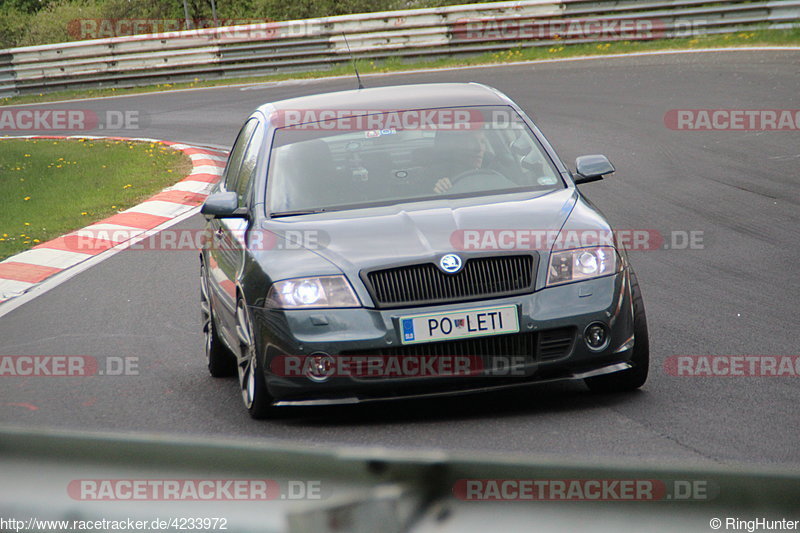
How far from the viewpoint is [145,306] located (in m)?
8.05

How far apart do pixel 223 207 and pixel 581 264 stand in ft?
6.01

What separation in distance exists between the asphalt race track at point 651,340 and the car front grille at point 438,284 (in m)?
0.56

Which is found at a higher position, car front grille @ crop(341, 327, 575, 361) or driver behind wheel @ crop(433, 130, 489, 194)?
driver behind wheel @ crop(433, 130, 489, 194)

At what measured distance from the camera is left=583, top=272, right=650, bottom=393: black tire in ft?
16.7

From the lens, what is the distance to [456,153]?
20.1 feet

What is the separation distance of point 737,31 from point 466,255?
63.4 ft

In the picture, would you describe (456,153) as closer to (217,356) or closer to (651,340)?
(651,340)

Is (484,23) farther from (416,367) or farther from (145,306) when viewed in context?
(416,367)

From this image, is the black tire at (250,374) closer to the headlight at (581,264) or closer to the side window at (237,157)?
the headlight at (581,264)

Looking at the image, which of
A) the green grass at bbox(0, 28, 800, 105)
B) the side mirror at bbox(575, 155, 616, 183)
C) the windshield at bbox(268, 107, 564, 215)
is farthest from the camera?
the green grass at bbox(0, 28, 800, 105)

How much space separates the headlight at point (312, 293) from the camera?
482cm

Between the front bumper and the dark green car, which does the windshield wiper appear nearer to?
the dark green car

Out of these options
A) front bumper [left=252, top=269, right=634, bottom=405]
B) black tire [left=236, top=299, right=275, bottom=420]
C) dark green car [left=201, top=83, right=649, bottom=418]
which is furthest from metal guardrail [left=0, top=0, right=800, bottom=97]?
black tire [left=236, top=299, right=275, bottom=420]

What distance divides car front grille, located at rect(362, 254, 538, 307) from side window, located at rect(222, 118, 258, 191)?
2.14 meters
